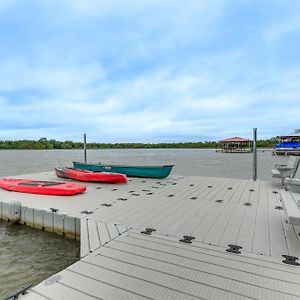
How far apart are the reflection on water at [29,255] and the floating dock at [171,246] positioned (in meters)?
0.17

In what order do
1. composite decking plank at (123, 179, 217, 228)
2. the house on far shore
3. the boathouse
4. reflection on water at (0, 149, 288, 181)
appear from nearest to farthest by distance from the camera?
composite decking plank at (123, 179, 217, 228) < reflection on water at (0, 149, 288, 181) < the boathouse < the house on far shore

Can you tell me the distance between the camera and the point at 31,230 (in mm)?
4254

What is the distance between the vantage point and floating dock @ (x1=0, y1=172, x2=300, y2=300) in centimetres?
183

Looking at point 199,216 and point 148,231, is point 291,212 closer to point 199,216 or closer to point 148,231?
point 199,216

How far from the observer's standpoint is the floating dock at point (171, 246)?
183 centimetres

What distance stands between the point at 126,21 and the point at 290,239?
10.3m

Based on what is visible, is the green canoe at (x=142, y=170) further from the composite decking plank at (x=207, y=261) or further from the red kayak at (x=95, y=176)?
the composite decking plank at (x=207, y=261)

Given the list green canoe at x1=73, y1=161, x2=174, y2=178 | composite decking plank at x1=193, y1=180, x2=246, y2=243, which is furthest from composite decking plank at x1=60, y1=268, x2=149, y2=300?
green canoe at x1=73, y1=161, x2=174, y2=178

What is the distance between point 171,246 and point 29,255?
2.18 meters

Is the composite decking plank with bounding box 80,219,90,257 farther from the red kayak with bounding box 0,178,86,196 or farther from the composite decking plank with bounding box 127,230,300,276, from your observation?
the red kayak with bounding box 0,178,86,196

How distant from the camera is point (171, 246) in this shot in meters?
2.61

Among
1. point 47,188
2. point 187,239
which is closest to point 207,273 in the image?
point 187,239

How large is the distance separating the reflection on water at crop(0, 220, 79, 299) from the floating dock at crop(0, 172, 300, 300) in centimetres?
17

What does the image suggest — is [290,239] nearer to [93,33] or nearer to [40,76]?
[93,33]
